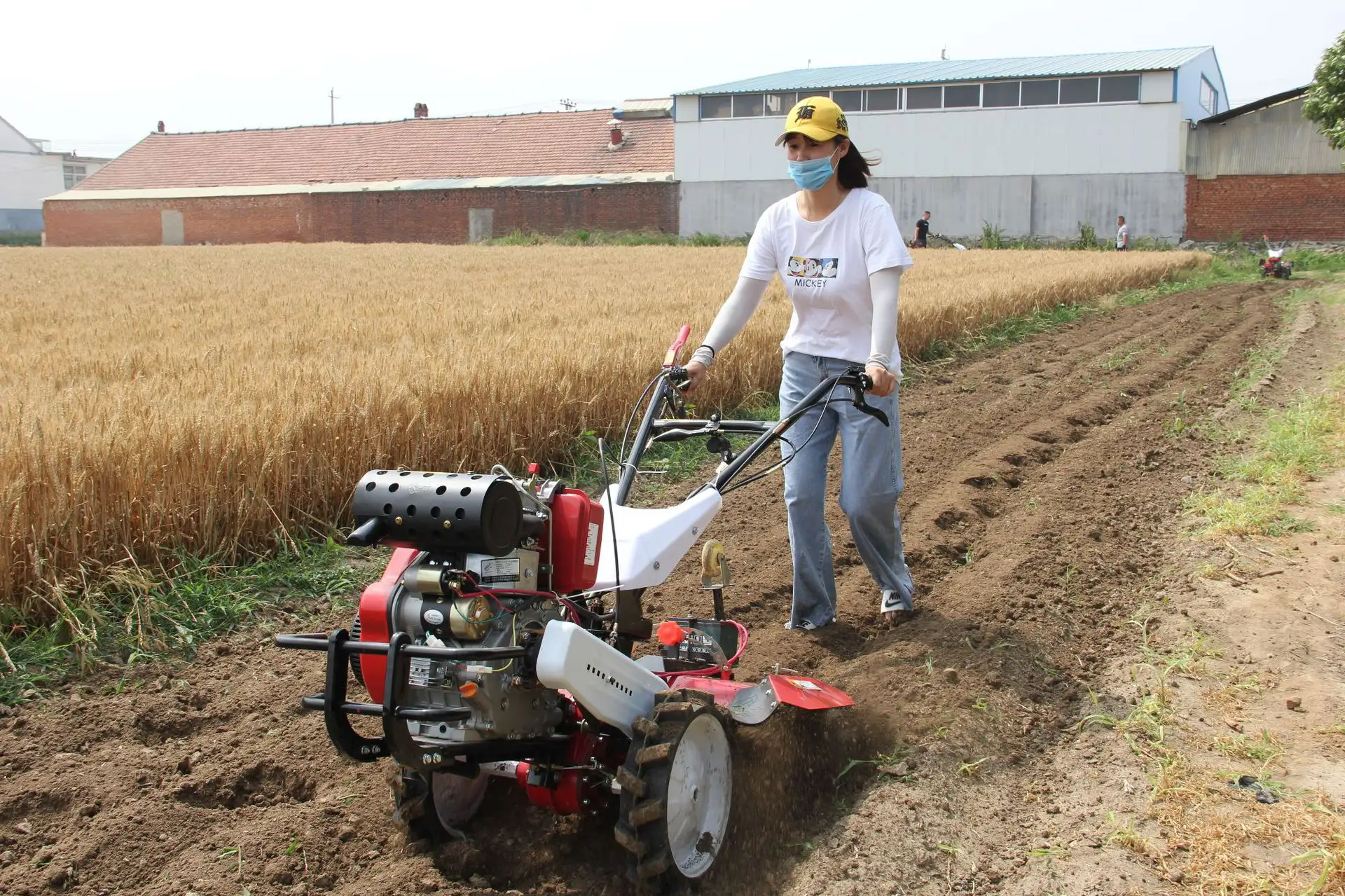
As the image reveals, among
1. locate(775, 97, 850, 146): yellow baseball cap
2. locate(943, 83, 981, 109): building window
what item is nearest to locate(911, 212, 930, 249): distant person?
locate(943, 83, 981, 109): building window

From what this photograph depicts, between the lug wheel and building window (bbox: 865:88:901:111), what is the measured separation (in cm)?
4072

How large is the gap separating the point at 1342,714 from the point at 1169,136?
37.4m

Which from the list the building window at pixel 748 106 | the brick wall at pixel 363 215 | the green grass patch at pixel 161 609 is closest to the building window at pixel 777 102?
the building window at pixel 748 106

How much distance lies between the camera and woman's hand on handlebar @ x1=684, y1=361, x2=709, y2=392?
4184mm

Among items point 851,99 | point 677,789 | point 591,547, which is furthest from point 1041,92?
point 677,789

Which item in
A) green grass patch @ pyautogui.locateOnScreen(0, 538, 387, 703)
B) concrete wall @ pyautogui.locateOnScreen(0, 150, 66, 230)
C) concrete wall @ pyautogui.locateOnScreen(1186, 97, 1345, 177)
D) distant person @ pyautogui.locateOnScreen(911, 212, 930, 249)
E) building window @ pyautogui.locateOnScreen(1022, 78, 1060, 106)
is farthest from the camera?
concrete wall @ pyautogui.locateOnScreen(0, 150, 66, 230)

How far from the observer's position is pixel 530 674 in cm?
282

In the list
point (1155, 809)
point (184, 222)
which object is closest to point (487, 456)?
point (1155, 809)

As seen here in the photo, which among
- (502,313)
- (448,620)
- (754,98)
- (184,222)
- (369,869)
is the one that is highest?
(754,98)

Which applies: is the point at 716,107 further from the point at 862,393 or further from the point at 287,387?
the point at 862,393

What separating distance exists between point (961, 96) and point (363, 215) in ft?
80.7

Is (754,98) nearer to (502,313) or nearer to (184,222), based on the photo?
(184,222)

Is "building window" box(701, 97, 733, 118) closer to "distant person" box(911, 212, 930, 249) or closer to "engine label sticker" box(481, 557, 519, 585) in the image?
"distant person" box(911, 212, 930, 249)

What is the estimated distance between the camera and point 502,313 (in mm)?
12148
